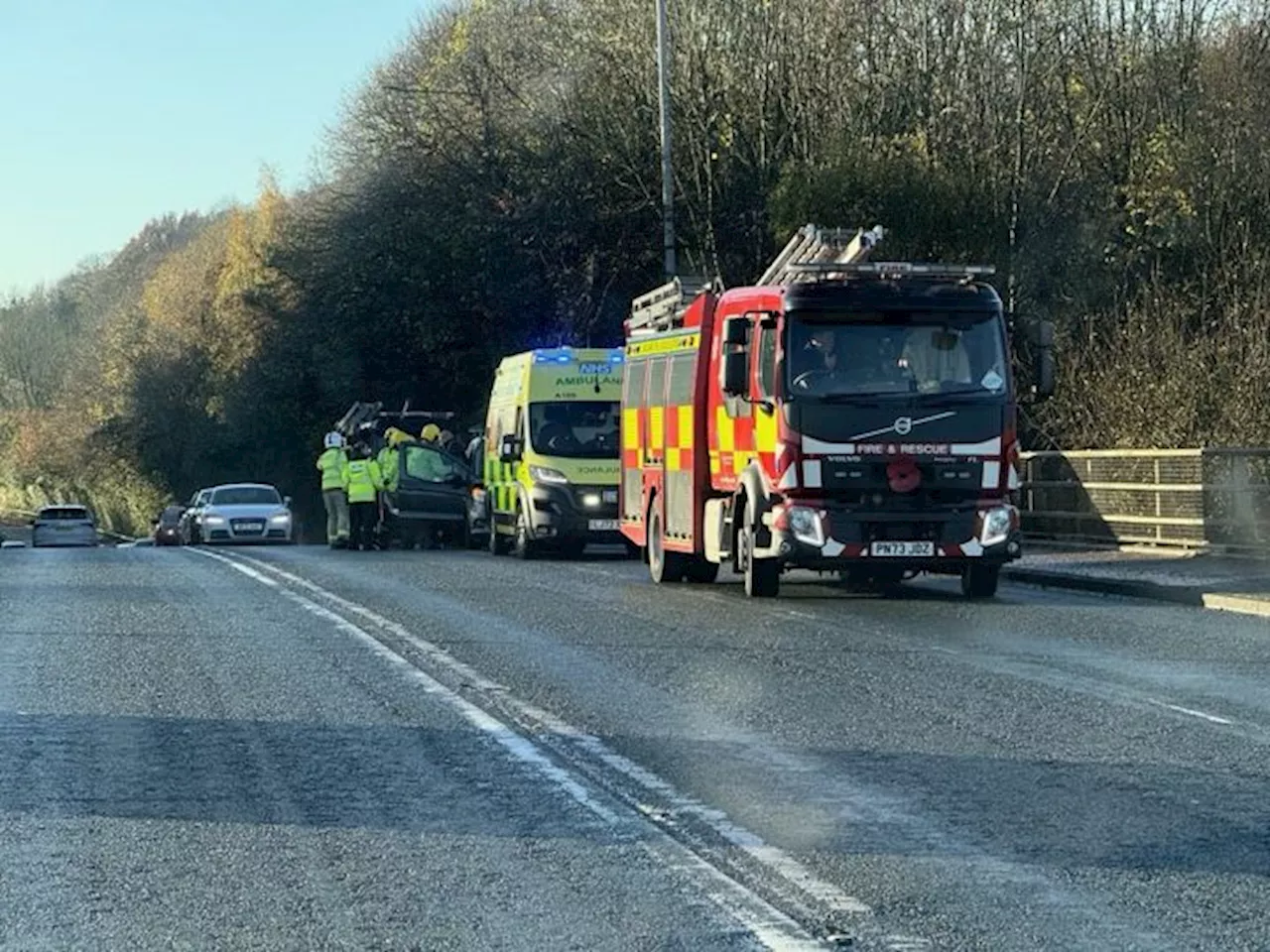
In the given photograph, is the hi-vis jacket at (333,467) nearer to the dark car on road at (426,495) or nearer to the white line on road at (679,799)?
the dark car on road at (426,495)

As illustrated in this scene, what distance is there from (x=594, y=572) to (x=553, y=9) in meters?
25.2

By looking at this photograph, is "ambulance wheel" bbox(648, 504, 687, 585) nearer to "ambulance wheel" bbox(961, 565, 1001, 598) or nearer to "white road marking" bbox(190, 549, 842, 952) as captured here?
"ambulance wheel" bbox(961, 565, 1001, 598)

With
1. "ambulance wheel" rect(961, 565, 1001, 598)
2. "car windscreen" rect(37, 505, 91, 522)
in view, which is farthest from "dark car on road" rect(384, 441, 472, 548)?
"car windscreen" rect(37, 505, 91, 522)

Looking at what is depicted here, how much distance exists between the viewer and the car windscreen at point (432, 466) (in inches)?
1572

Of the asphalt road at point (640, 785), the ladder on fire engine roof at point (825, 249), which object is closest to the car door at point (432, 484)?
the ladder on fire engine roof at point (825, 249)

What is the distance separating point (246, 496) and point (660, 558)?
2591cm

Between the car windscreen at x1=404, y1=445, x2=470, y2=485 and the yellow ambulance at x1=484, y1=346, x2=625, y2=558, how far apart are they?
288 inches

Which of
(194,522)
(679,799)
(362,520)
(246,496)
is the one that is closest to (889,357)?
(679,799)

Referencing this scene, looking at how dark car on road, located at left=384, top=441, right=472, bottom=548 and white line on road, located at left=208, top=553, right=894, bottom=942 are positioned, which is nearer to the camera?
white line on road, located at left=208, top=553, right=894, bottom=942

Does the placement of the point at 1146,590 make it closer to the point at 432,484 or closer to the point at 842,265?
the point at 842,265

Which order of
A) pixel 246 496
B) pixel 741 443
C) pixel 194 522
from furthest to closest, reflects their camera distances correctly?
1. pixel 194 522
2. pixel 246 496
3. pixel 741 443

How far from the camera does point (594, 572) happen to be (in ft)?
91.8

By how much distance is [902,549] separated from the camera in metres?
20.2

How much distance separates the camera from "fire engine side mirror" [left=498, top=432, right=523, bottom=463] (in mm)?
32375
